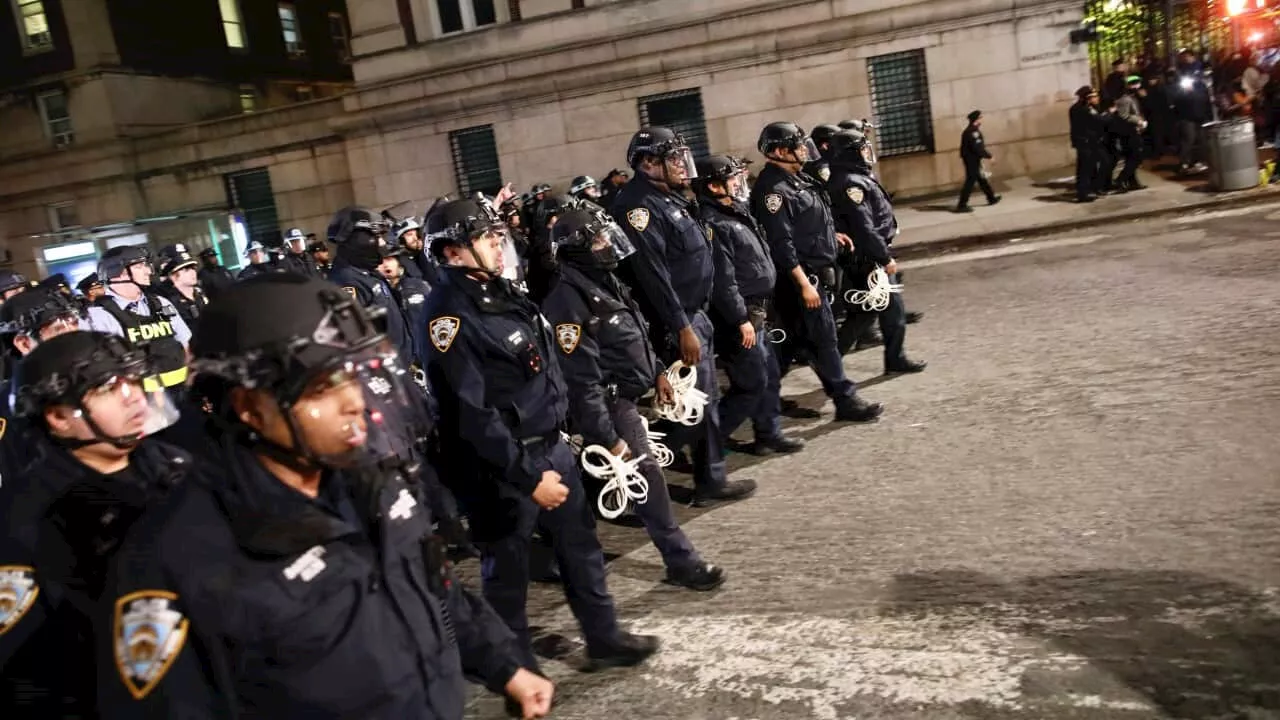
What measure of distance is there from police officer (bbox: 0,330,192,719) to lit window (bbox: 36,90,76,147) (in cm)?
2656

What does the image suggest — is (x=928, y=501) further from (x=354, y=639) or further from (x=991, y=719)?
(x=354, y=639)

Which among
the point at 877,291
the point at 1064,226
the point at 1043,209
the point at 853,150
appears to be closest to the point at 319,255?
the point at 853,150

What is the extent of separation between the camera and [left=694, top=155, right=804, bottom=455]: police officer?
21.5ft

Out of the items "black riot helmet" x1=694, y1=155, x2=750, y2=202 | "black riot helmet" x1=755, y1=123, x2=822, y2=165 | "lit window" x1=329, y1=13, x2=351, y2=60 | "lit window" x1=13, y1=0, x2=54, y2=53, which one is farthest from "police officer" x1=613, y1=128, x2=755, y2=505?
"lit window" x1=329, y1=13, x2=351, y2=60

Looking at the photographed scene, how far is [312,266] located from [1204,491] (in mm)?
10497

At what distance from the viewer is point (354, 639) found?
2002mm

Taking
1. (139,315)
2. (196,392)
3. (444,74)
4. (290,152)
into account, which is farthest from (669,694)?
(290,152)

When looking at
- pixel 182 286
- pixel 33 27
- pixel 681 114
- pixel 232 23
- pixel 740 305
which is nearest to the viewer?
pixel 740 305

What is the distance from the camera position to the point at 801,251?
7.63 metres

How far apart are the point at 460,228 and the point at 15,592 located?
2141mm

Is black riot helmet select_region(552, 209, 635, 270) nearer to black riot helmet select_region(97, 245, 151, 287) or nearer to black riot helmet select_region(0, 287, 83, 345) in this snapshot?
black riot helmet select_region(0, 287, 83, 345)

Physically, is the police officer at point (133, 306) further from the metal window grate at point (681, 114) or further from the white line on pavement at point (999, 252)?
the metal window grate at point (681, 114)

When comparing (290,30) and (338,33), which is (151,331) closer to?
(290,30)

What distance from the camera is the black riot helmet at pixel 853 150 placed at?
27.5ft
